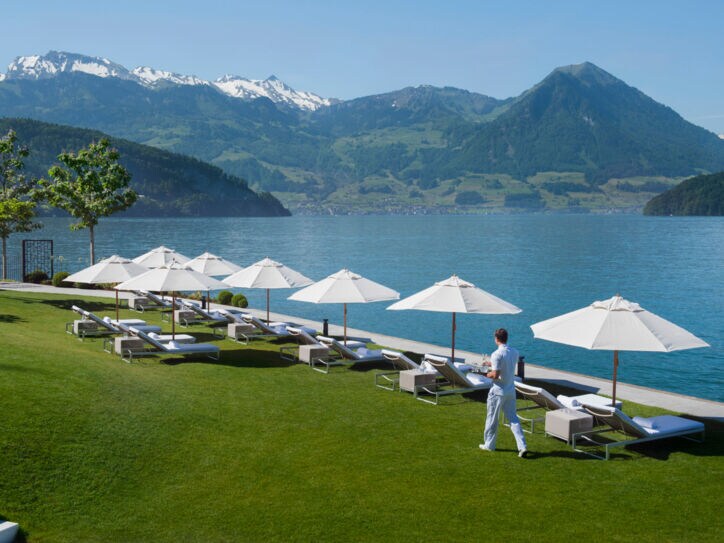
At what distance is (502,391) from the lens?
35.2 ft

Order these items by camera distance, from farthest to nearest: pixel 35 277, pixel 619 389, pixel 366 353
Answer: pixel 35 277 → pixel 366 353 → pixel 619 389

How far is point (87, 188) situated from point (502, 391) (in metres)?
31.2

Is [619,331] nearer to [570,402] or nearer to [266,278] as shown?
[570,402]

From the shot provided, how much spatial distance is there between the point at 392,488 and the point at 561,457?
127 inches

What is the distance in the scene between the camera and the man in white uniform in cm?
1050

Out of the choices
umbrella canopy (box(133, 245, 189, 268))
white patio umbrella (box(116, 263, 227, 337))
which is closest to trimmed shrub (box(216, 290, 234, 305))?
umbrella canopy (box(133, 245, 189, 268))

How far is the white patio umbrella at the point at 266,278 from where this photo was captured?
20.8 m

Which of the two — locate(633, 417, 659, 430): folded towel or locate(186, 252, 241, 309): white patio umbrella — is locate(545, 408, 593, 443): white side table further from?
locate(186, 252, 241, 309): white patio umbrella

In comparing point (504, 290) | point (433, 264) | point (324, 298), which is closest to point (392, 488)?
point (324, 298)

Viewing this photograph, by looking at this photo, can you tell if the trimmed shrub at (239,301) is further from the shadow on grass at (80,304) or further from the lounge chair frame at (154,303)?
the shadow on grass at (80,304)

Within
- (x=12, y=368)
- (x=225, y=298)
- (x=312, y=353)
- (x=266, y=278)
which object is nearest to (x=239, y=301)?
(x=225, y=298)

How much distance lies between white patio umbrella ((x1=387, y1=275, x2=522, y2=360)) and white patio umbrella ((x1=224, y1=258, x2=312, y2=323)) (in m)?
5.69

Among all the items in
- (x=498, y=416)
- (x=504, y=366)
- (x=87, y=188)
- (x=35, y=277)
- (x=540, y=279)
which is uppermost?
(x=87, y=188)

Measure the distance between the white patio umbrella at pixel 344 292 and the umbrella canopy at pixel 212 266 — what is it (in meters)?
6.58
